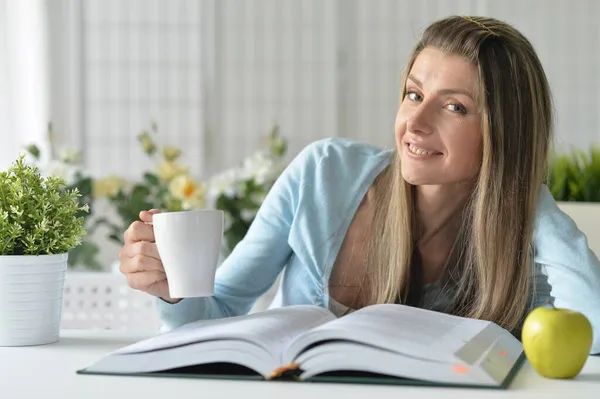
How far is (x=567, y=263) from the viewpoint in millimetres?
1481

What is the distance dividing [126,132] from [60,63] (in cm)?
50

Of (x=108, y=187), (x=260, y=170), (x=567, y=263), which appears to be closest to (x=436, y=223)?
(x=567, y=263)

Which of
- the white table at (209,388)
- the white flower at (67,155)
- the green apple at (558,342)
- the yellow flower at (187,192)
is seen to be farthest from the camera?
the white flower at (67,155)

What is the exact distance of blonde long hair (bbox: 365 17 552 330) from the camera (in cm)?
156

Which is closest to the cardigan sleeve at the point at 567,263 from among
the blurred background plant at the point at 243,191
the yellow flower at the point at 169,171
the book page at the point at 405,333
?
the book page at the point at 405,333

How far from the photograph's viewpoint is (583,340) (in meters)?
1.09

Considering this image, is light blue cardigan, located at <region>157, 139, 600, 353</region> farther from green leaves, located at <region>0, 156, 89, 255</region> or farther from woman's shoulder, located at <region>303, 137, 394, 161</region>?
green leaves, located at <region>0, 156, 89, 255</region>

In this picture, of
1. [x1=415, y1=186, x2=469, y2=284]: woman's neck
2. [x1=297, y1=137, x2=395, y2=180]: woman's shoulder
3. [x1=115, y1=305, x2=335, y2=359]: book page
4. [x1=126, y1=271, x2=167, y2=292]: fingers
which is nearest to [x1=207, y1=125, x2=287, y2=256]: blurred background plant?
[x1=297, y1=137, x2=395, y2=180]: woman's shoulder

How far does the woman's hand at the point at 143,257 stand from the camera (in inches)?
52.9

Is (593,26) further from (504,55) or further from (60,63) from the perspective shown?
(504,55)

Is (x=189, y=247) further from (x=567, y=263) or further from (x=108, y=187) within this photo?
(x=108, y=187)

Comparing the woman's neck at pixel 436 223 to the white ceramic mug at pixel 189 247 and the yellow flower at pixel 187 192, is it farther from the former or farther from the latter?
the yellow flower at pixel 187 192

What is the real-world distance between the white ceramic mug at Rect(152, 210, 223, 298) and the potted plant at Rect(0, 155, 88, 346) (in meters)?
0.15

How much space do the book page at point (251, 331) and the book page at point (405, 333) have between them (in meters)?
0.04
